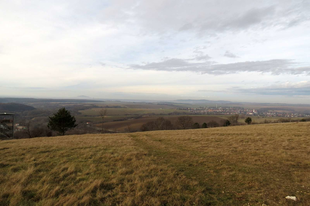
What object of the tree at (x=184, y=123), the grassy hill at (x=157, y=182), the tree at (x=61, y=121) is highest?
the grassy hill at (x=157, y=182)

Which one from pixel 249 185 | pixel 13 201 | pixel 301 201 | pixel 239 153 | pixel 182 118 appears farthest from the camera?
pixel 182 118

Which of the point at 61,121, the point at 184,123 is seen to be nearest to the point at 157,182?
the point at 61,121

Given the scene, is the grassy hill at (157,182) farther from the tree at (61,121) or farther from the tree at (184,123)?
the tree at (184,123)

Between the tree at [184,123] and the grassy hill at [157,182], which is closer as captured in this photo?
the grassy hill at [157,182]

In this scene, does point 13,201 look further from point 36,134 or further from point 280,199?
point 36,134

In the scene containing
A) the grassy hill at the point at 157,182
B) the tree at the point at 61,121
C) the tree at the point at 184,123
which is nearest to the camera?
the grassy hill at the point at 157,182

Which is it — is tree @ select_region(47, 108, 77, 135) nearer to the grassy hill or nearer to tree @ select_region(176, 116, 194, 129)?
the grassy hill

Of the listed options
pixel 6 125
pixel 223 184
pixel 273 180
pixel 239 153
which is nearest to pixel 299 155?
→ pixel 239 153

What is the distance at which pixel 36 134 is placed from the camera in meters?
38.8

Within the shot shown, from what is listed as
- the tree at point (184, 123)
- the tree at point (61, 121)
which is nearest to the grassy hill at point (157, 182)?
the tree at point (61, 121)

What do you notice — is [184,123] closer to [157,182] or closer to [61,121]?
[61,121]

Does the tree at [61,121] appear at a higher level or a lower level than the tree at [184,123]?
higher

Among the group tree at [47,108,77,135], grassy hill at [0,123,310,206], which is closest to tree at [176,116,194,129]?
tree at [47,108,77,135]

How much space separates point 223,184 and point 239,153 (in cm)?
558
